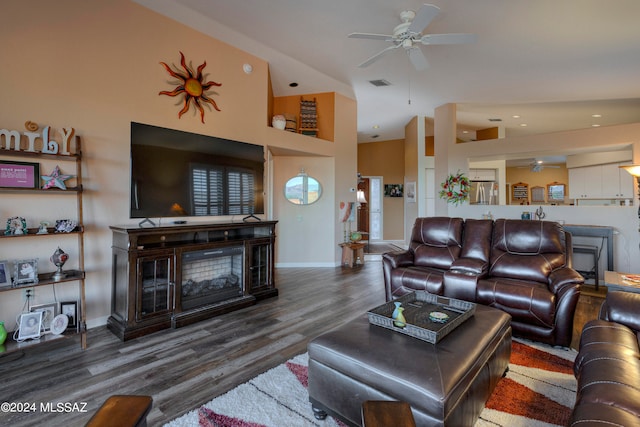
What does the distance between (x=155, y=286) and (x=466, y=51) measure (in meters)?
4.88

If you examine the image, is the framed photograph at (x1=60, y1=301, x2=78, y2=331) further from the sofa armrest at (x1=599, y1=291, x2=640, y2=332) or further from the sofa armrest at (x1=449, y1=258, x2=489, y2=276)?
the sofa armrest at (x1=599, y1=291, x2=640, y2=332)

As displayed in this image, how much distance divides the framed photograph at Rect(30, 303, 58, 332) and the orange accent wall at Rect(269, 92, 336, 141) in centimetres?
464

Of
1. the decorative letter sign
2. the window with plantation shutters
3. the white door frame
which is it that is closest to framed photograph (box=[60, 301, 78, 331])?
the decorative letter sign

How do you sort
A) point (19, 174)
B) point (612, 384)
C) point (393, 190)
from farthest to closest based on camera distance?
point (393, 190) → point (19, 174) → point (612, 384)

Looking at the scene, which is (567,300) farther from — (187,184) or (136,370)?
(187,184)

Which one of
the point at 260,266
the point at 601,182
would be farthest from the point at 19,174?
the point at 601,182

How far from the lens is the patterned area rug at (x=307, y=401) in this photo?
5.57ft

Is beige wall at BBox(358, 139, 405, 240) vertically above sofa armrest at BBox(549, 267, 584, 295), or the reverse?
beige wall at BBox(358, 139, 405, 240)

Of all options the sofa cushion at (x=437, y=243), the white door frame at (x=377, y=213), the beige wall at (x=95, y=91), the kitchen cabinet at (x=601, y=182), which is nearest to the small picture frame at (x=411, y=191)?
the white door frame at (x=377, y=213)

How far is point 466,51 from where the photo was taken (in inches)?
163

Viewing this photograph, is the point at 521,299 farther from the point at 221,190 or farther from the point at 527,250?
the point at 221,190

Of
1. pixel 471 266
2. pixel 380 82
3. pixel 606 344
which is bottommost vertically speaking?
pixel 606 344

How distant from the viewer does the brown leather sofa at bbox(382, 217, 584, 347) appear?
2551 millimetres

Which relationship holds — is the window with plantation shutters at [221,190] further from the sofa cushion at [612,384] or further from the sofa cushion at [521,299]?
the sofa cushion at [612,384]
